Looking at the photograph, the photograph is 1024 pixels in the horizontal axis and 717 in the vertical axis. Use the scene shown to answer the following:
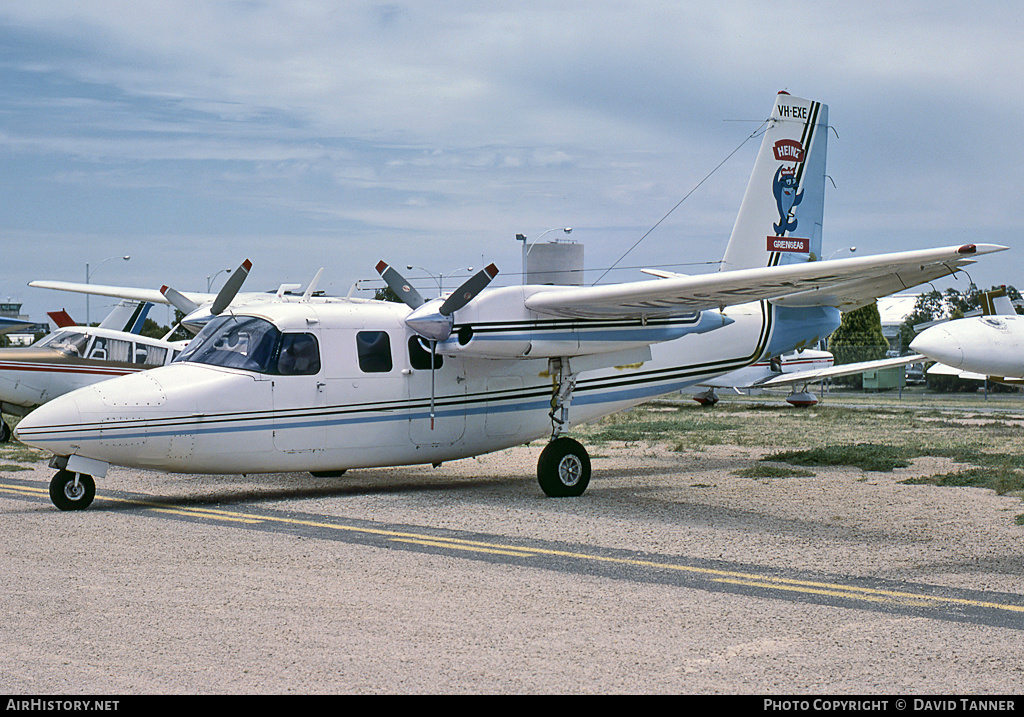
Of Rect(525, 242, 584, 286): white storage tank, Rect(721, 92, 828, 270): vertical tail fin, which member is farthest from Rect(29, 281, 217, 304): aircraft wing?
Rect(525, 242, 584, 286): white storage tank

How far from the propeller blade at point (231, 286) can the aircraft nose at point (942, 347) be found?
18714 millimetres

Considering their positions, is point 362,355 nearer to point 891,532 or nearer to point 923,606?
point 891,532

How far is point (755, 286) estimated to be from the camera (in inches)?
486

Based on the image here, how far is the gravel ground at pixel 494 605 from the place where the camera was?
5.48 meters

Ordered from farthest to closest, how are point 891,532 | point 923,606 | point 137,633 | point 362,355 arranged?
point 362,355 → point 891,532 → point 923,606 → point 137,633

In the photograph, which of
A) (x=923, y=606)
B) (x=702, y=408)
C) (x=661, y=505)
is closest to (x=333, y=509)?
(x=661, y=505)

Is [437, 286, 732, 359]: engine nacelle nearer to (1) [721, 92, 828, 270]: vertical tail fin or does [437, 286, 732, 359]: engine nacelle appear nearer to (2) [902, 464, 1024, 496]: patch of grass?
(1) [721, 92, 828, 270]: vertical tail fin

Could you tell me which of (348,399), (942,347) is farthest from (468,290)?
(942,347)

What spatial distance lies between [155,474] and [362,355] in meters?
5.06

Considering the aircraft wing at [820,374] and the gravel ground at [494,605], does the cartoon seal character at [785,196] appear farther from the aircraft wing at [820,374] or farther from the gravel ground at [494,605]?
the aircraft wing at [820,374]

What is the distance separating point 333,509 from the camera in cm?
1255

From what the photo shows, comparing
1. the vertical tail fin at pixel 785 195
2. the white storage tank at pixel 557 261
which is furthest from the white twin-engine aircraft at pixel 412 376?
the white storage tank at pixel 557 261

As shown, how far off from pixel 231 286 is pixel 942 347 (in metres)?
19.3

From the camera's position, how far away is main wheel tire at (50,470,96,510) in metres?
12.1
